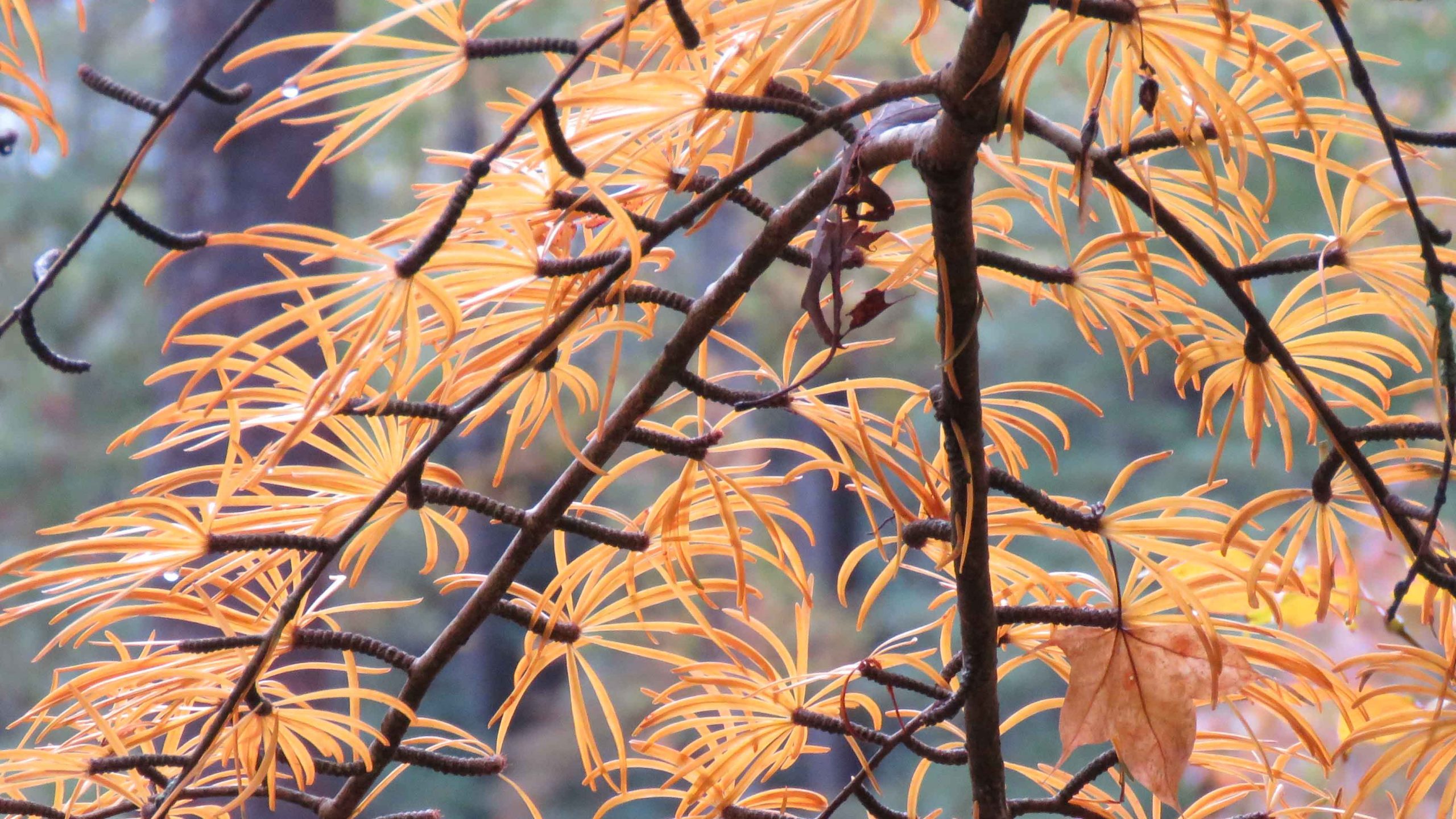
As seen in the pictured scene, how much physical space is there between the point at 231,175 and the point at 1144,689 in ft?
5.06

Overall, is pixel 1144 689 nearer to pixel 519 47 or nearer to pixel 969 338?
pixel 969 338

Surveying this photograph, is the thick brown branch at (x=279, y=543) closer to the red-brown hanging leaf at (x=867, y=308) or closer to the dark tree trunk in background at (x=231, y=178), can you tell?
the red-brown hanging leaf at (x=867, y=308)

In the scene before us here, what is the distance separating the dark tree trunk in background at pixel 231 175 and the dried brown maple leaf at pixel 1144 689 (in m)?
1.35

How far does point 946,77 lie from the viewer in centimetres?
20

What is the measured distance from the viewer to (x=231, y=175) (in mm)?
1513

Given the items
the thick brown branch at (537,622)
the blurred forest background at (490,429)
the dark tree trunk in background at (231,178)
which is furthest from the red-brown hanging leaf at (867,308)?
the blurred forest background at (490,429)

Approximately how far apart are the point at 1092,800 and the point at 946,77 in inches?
9.7

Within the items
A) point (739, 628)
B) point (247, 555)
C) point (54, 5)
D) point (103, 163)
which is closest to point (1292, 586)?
point (247, 555)

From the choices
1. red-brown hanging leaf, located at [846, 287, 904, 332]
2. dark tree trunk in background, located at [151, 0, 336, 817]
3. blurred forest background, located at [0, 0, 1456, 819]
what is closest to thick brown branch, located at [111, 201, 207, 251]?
→ red-brown hanging leaf, located at [846, 287, 904, 332]

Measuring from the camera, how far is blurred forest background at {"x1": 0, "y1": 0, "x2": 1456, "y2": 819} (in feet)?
8.62

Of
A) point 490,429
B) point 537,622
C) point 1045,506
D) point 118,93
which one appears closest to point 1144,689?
point 1045,506

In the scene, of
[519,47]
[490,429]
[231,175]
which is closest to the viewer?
[519,47]

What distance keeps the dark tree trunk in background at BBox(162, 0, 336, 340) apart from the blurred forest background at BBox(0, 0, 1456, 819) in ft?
1.68

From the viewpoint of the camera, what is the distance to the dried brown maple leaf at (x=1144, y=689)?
0.27 m
